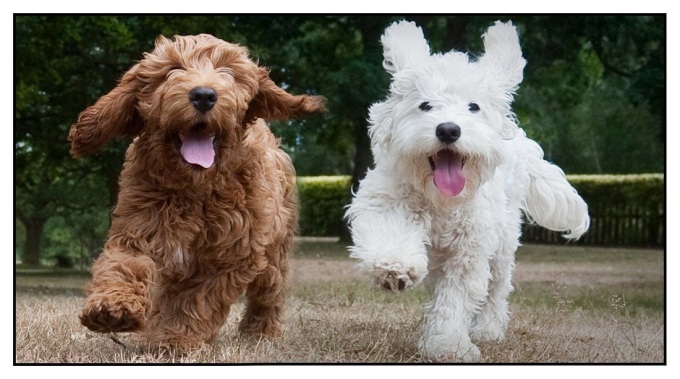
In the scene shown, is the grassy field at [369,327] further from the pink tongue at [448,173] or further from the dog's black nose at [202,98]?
the dog's black nose at [202,98]

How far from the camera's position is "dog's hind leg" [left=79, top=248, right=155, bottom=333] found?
12.4ft

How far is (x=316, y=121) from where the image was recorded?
26.8 ft

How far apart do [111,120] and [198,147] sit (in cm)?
46

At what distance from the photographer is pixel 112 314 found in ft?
12.3

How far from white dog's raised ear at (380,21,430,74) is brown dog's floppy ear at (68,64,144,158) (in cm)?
117

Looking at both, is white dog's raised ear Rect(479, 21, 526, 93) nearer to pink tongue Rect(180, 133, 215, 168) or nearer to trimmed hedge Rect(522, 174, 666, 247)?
pink tongue Rect(180, 133, 215, 168)

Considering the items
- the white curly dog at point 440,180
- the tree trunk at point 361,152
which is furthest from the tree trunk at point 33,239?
the white curly dog at point 440,180

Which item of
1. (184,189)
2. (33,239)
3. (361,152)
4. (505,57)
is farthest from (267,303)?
Result: (33,239)

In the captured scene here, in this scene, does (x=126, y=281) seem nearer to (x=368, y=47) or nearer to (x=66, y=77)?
(x=368, y=47)

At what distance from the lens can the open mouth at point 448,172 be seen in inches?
167

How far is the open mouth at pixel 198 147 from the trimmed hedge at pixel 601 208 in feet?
12.7

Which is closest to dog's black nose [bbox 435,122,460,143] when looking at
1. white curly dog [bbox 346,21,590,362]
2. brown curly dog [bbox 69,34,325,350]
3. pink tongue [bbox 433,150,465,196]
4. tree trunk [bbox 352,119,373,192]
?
white curly dog [bbox 346,21,590,362]

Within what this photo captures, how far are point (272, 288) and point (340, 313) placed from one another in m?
0.85

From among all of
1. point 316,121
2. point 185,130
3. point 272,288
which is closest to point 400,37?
point 185,130
